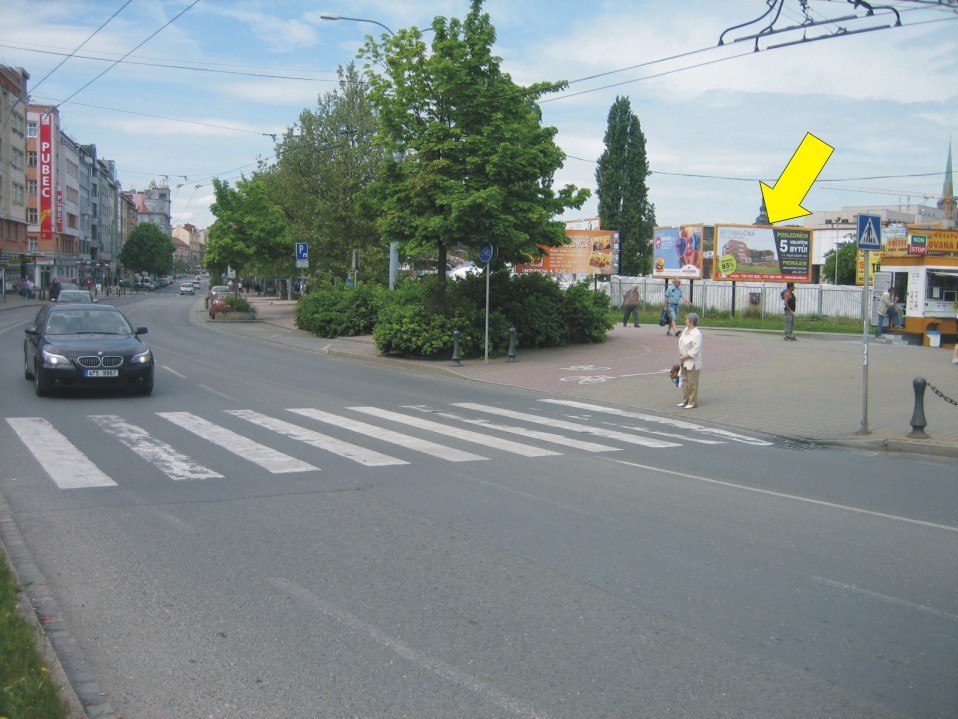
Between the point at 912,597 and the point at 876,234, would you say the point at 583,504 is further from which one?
the point at 876,234

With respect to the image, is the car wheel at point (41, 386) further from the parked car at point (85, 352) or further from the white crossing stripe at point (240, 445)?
the white crossing stripe at point (240, 445)

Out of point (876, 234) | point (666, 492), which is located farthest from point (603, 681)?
point (876, 234)

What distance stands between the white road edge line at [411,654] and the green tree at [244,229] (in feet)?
122

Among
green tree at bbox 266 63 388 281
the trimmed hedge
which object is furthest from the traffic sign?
green tree at bbox 266 63 388 281

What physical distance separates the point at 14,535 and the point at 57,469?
2.64m

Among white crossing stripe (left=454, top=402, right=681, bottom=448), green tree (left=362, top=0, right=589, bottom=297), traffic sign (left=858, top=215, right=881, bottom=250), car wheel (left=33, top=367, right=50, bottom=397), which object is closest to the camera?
white crossing stripe (left=454, top=402, right=681, bottom=448)

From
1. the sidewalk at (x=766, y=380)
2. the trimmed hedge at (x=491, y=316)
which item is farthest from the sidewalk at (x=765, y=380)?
the trimmed hedge at (x=491, y=316)

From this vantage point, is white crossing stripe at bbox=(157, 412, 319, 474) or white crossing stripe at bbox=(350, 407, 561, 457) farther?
white crossing stripe at bbox=(350, 407, 561, 457)

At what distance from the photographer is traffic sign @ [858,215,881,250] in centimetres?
1277

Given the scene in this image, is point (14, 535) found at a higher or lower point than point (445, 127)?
lower

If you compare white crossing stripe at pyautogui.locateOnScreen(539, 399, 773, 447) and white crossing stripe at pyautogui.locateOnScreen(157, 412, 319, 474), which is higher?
white crossing stripe at pyautogui.locateOnScreen(157, 412, 319, 474)

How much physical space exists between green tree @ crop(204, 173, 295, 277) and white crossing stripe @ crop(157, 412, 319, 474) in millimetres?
29554

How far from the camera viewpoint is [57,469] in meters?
9.10

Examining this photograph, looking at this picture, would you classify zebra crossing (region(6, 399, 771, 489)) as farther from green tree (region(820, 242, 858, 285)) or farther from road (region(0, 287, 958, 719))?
green tree (region(820, 242, 858, 285))
